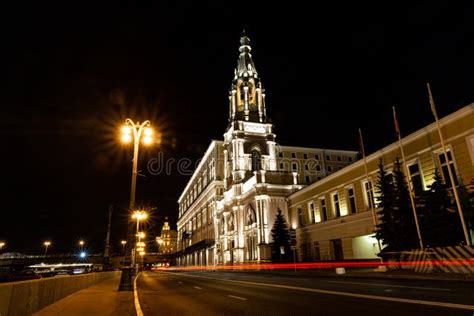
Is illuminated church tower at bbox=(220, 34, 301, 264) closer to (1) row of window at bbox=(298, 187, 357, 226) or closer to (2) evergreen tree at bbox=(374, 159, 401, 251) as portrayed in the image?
(1) row of window at bbox=(298, 187, 357, 226)

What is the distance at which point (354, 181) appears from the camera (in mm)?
34125

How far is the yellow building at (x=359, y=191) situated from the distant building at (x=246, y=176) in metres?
5.33

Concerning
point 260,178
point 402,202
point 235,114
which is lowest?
point 402,202

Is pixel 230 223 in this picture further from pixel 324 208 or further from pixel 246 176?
pixel 324 208

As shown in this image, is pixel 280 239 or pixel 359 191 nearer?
pixel 359 191

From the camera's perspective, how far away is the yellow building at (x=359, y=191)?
75.7ft

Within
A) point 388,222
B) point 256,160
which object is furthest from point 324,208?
point 256,160

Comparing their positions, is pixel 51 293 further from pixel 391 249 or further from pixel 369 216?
pixel 369 216

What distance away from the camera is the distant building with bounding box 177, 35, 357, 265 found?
52594 mm

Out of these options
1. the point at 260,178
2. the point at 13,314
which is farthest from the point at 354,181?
the point at 13,314

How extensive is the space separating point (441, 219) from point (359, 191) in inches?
483

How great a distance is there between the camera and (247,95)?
7350 cm

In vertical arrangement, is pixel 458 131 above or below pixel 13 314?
above

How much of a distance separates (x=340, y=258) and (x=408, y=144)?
14.7m
